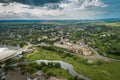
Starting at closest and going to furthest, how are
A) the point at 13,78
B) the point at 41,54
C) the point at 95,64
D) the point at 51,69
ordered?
the point at 13,78 → the point at 51,69 → the point at 95,64 → the point at 41,54

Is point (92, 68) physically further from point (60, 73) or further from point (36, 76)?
point (36, 76)

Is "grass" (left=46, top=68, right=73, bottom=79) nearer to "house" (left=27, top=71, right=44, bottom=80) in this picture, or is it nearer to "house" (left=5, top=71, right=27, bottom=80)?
"house" (left=27, top=71, right=44, bottom=80)

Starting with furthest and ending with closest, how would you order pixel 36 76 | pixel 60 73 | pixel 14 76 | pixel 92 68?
pixel 92 68
pixel 60 73
pixel 14 76
pixel 36 76

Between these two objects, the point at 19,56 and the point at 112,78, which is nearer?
the point at 112,78

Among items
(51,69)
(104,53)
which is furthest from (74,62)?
(104,53)

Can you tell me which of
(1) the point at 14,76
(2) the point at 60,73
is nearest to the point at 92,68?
(2) the point at 60,73

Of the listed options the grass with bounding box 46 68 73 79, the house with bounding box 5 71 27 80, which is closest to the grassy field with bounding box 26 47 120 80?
the grass with bounding box 46 68 73 79

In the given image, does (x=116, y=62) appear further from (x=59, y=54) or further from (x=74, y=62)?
(x=59, y=54)

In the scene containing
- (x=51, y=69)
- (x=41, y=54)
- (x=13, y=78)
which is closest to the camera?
(x=13, y=78)
